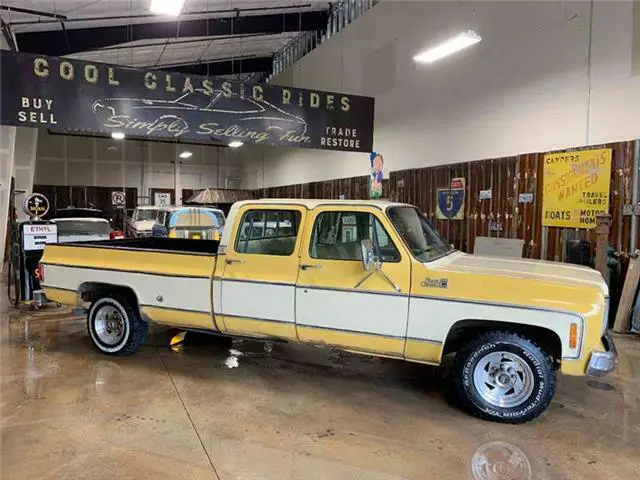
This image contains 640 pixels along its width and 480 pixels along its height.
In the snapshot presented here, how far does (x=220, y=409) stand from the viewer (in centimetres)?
412

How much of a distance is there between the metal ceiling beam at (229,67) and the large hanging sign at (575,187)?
13998 millimetres

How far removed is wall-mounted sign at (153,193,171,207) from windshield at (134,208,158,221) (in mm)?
6307

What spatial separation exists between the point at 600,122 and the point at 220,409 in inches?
281

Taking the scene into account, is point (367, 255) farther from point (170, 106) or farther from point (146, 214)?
point (146, 214)

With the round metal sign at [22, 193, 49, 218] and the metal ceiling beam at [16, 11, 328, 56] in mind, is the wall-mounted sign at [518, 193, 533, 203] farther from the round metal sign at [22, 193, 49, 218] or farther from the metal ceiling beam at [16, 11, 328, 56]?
the metal ceiling beam at [16, 11, 328, 56]

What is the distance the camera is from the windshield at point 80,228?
35.8ft

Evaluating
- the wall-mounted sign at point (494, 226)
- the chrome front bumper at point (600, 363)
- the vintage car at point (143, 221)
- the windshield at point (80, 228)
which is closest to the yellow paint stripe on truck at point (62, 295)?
the chrome front bumper at point (600, 363)

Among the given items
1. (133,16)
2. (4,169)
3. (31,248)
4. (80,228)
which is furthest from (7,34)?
(31,248)

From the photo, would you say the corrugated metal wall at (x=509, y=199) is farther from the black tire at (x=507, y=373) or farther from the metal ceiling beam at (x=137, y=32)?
the metal ceiling beam at (x=137, y=32)

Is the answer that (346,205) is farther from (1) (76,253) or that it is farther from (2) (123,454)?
(1) (76,253)

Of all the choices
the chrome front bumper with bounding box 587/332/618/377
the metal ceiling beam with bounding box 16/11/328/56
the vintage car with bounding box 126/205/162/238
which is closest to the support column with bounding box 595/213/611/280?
the chrome front bumper with bounding box 587/332/618/377

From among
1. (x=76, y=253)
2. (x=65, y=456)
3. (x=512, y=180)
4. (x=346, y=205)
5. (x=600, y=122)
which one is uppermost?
(x=600, y=122)

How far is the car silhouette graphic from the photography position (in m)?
8.27

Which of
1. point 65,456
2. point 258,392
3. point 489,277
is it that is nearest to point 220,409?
point 258,392
